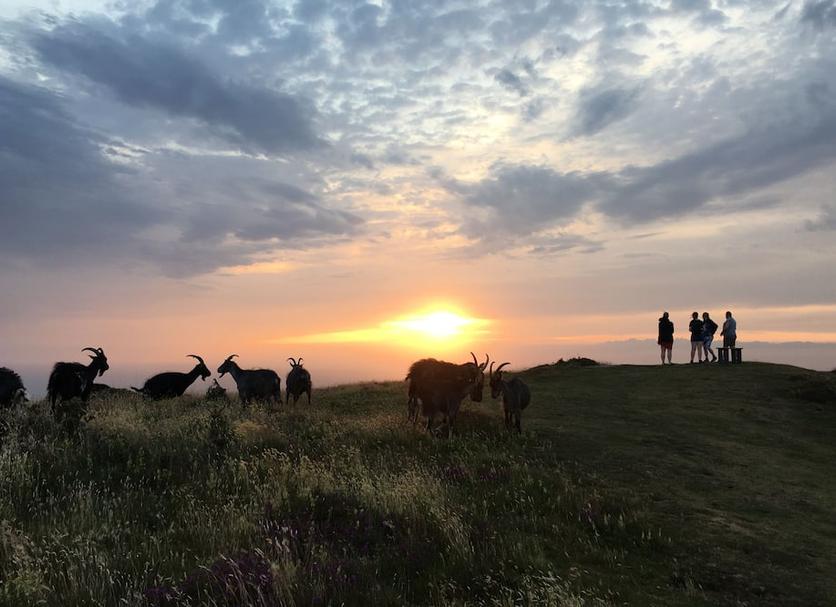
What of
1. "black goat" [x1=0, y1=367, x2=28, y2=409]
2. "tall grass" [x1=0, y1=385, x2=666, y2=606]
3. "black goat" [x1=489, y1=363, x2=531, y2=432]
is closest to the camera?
"tall grass" [x1=0, y1=385, x2=666, y2=606]

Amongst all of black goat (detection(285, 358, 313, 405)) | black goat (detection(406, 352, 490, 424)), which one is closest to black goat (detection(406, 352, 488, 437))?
black goat (detection(406, 352, 490, 424))

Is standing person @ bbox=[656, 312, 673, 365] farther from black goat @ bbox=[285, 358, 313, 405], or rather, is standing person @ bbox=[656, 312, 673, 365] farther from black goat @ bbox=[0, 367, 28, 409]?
black goat @ bbox=[0, 367, 28, 409]

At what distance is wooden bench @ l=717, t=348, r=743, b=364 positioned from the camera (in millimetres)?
31375

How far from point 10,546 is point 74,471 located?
3.50m

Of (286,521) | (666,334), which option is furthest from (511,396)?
(666,334)

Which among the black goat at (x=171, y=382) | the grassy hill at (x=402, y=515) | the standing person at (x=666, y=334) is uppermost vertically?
the standing person at (x=666, y=334)

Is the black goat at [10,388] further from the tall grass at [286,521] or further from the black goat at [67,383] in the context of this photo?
the tall grass at [286,521]

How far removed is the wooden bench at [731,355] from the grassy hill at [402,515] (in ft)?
48.4

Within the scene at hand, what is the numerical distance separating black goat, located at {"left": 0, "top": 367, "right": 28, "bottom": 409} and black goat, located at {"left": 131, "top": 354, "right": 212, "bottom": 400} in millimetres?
6762

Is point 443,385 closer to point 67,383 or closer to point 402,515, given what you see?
point 402,515

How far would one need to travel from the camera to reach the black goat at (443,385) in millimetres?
16125

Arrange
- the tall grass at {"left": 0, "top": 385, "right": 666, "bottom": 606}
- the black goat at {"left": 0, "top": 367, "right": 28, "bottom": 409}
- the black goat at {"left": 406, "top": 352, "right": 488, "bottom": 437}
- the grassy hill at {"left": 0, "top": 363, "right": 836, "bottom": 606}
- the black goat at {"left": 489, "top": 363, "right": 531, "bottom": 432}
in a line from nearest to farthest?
the tall grass at {"left": 0, "top": 385, "right": 666, "bottom": 606}, the grassy hill at {"left": 0, "top": 363, "right": 836, "bottom": 606}, the black goat at {"left": 0, "top": 367, "right": 28, "bottom": 409}, the black goat at {"left": 406, "top": 352, "right": 488, "bottom": 437}, the black goat at {"left": 489, "top": 363, "right": 531, "bottom": 432}

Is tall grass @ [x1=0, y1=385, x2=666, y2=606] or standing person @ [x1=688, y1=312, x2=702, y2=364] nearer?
tall grass @ [x1=0, y1=385, x2=666, y2=606]

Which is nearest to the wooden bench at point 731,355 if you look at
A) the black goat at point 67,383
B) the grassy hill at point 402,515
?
the grassy hill at point 402,515
